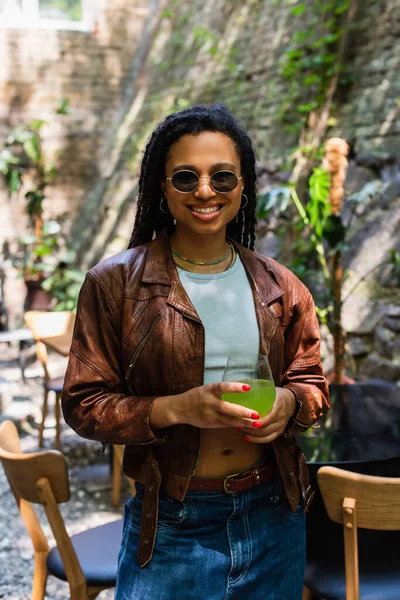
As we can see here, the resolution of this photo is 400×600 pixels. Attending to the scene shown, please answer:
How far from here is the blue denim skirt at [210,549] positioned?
4.33 ft

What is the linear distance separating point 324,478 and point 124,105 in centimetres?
799

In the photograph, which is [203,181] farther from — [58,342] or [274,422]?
[58,342]

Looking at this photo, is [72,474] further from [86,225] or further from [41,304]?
[86,225]

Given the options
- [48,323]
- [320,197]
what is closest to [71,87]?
[48,323]

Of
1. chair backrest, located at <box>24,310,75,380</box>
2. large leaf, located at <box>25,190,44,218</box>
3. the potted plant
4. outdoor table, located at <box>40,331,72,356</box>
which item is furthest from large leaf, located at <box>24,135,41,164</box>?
outdoor table, located at <box>40,331,72,356</box>

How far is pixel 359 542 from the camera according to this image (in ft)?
6.65

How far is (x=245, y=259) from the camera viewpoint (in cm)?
150

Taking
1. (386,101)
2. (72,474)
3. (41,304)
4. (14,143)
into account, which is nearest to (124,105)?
(14,143)

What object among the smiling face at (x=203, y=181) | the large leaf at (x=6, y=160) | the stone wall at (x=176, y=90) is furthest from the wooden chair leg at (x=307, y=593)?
the large leaf at (x=6, y=160)

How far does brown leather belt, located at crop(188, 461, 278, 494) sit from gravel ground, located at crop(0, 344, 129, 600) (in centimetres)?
167

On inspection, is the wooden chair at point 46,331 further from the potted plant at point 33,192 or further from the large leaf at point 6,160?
the large leaf at point 6,160

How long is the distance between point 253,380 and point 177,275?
279 millimetres

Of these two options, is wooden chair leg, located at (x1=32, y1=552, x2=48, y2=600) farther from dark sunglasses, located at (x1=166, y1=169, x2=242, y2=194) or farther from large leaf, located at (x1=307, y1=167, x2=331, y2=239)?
large leaf, located at (x1=307, y1=167, x2=331, y2=239)

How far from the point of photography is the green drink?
1.24 m
